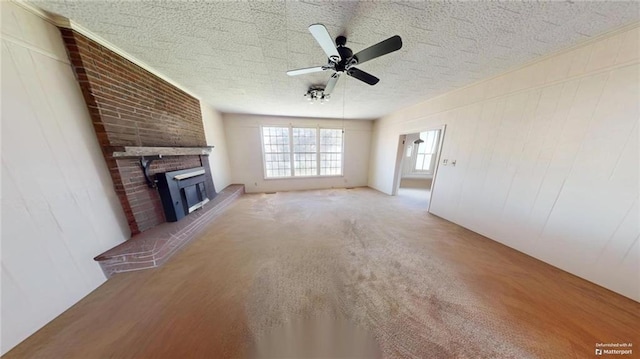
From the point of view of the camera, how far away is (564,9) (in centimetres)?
131

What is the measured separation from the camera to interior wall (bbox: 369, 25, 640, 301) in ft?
5.07

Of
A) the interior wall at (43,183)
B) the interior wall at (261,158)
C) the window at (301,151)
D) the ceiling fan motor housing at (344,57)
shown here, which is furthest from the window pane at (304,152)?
the interior wall at (43,183)

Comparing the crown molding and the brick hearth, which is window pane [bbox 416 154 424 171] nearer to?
the brick hearth

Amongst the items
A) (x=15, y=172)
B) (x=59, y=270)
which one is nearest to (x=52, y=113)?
(x=15, y=172)

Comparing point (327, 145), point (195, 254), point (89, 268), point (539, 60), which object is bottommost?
point (195, 254)

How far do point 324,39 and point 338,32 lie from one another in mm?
317

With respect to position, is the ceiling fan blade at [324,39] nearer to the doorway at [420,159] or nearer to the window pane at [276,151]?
the window pane at [276,151]

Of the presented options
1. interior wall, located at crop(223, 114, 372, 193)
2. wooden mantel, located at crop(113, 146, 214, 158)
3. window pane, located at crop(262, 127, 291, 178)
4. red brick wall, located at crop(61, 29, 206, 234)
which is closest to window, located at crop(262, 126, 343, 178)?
window pane, located at crop(262, 127, 291, 178)

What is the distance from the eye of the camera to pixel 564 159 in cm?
187

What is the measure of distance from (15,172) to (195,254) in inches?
61.4

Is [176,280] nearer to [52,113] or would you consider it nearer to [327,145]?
[52,113]

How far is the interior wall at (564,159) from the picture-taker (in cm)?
155

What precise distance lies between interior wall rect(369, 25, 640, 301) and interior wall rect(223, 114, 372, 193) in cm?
279

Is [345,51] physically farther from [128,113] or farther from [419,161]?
[419,161]
